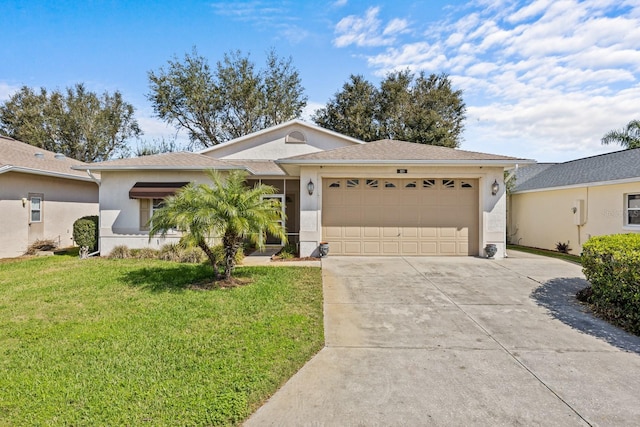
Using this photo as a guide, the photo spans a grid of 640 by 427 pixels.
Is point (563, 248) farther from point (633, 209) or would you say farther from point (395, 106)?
point (395, 106)

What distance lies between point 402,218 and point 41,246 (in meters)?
14.4

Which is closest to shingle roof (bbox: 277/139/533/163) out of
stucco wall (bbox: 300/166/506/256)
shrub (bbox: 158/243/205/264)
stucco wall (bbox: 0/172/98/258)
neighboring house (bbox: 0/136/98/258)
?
stucco wall (bbox: 300/166/506/256)

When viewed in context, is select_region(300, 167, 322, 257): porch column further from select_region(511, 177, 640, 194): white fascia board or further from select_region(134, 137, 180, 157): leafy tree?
select_region(134, 137, 180, 157): leafy tree

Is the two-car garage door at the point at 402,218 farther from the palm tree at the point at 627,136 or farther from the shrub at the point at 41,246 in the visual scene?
the palm tree at the point at 627,136

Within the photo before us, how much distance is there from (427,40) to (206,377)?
48.0ft

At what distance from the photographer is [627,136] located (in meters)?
20.3

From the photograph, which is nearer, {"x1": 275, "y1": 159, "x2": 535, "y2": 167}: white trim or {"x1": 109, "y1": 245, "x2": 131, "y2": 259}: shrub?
{"x1": 275, "y1": 159, "x2": 535, "y2": 167}: white trim

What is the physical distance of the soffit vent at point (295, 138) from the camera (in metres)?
17.6

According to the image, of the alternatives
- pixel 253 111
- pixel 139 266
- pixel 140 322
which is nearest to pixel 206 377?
pixel 140 322

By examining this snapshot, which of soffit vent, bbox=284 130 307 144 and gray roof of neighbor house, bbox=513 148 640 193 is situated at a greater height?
soffit vent, bbox=284 130 307 144

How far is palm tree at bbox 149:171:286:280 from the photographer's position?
7.11 metres

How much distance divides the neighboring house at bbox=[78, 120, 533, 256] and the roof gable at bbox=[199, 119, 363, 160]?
6001 millimetres

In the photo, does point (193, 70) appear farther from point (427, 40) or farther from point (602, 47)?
point (602, 47)

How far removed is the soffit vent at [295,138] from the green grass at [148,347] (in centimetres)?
1083
